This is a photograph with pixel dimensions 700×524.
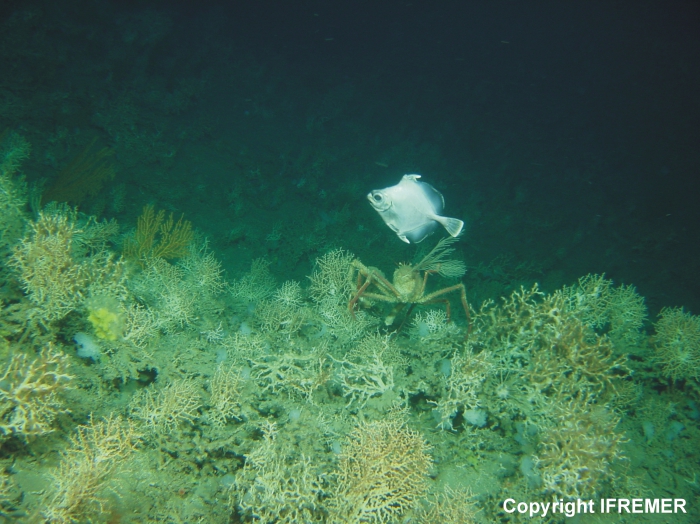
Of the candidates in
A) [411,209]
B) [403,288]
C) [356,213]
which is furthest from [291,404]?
[356,213]

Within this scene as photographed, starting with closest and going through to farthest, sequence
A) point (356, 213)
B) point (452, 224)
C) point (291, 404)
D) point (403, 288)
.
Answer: point (291, 404)
point (452, 224)
point (403, 288)
point (356, 213)

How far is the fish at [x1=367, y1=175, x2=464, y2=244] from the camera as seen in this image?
124 inches

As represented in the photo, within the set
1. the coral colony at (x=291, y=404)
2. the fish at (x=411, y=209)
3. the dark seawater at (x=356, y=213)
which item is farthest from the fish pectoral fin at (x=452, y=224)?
the dark seawater at (x=356, y=213)

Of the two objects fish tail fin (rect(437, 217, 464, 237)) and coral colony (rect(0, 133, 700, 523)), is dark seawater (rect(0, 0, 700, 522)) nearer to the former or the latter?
coral colony (rect(0, 133, 700, 523))

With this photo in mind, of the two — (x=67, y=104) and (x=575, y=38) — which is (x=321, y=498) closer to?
(x=67, y=104)

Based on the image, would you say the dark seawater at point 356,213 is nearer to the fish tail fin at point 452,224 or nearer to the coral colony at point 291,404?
the coral colony at point 291,404

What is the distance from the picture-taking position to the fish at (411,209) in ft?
10.4

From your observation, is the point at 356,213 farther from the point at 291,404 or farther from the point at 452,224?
the point at 291,404

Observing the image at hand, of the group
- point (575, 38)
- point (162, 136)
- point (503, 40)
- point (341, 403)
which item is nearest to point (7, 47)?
point (162, 136)

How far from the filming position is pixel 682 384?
11.6 ft

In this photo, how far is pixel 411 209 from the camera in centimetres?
322

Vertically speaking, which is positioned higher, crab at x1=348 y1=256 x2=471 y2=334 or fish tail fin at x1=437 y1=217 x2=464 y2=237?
fish tail fin at x1=437 y1=217 x2=464 y2=237

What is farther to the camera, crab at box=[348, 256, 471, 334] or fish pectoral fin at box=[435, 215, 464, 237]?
crab at box=[348, 256, 471, 334]

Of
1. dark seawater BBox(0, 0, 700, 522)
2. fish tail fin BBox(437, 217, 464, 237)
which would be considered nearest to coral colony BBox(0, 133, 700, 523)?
dark seawater BBox(0, 0, 700, 522)
